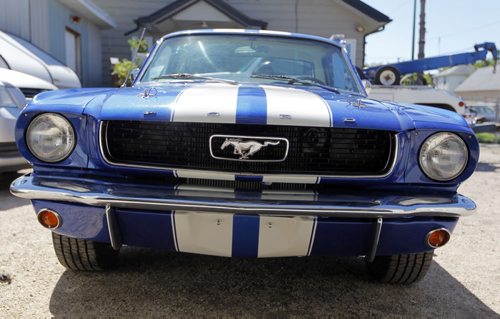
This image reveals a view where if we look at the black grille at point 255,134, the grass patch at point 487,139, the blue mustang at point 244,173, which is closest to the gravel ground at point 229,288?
the blue mustang at point 244,173

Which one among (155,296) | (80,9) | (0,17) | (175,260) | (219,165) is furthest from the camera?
(80,9)

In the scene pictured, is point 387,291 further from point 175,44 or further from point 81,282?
point 175,44

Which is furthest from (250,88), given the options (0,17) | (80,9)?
(80,9)

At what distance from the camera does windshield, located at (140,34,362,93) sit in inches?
121

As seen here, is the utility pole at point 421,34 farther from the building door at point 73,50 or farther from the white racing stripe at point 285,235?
the white racing stripe at point 285,235

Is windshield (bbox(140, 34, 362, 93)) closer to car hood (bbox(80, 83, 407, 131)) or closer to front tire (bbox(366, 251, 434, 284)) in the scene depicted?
car hood (bbox(80, 83, 407, 131))

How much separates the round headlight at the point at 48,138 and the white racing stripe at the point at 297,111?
919 mm

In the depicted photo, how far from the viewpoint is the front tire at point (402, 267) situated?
8.01ft

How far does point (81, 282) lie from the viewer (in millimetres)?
2475

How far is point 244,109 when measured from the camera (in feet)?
6.58

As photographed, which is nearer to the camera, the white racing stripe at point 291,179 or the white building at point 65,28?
the white racing stripe at point 291,179

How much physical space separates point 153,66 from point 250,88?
1037 millimetres

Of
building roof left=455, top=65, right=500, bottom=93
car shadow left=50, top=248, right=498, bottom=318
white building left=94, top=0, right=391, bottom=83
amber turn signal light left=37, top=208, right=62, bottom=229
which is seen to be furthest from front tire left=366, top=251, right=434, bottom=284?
building roof left=455, top=65, right=500, bottom=93

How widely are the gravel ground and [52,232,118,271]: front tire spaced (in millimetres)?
78
